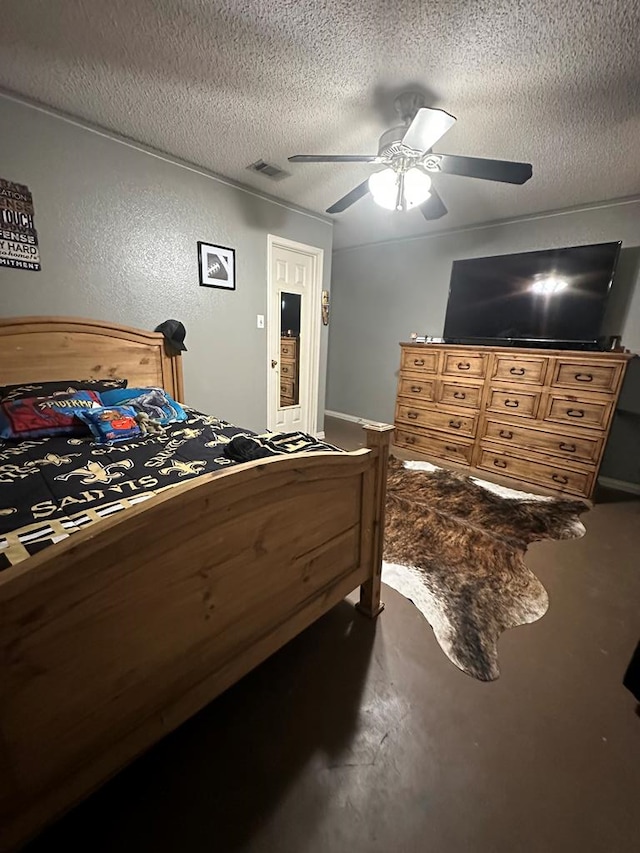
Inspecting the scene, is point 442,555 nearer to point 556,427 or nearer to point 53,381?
point 556,427

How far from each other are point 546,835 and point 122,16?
124 inches

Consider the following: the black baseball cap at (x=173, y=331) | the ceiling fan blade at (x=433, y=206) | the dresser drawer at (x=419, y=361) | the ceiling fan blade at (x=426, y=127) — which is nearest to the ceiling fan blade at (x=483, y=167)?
the ceiling fan blade at (x=426, y=127)

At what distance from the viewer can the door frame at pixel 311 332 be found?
342cm

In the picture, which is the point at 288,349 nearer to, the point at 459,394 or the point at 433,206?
the point at 459,394

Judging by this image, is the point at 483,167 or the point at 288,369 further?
Result: the point at 288,369

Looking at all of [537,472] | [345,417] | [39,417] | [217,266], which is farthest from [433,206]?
[345,417]

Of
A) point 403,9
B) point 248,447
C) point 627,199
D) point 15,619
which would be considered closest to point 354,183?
point 403,9

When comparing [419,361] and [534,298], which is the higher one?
[534,298]

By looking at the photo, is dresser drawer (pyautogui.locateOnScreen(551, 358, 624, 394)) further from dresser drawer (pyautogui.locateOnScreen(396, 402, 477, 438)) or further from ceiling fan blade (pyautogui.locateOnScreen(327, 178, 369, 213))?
ceiling fan blade (pyautogui.locateOnScreen(327, 178, 369, 213))

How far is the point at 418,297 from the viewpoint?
4312mm

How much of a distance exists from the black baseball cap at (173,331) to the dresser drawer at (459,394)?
2.49 metres

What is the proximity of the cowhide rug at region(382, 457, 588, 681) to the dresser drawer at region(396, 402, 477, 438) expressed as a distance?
530 millimetres

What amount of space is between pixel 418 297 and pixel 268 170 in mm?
2307

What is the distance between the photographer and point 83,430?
1.80m
